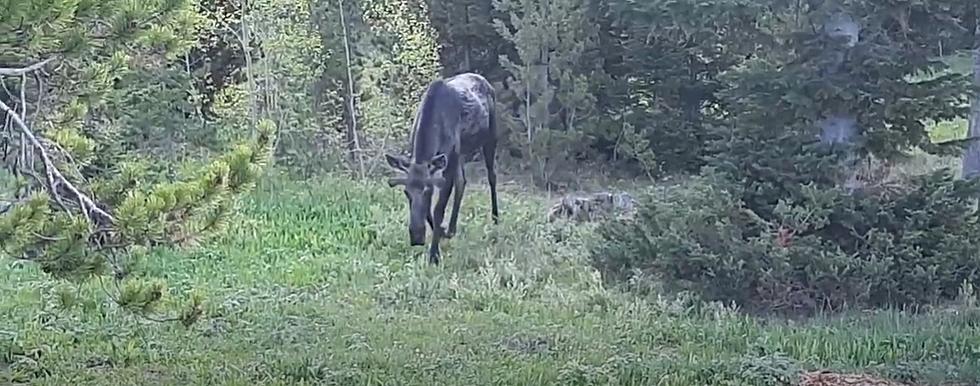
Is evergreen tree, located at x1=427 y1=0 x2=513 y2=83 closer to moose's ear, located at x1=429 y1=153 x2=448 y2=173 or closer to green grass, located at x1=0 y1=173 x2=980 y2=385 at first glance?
moose's ear, located at x1=429 y1=153 x2=448 y2=173

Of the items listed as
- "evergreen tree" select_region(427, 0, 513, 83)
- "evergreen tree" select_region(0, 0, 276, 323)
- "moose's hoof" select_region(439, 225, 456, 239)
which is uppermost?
"evergreen tree" select_region(0, 0, 276, 323)

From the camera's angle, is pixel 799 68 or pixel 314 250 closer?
pixel 799 68

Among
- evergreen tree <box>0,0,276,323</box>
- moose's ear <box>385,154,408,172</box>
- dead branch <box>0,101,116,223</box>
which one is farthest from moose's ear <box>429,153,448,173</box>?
dead branch <box>0,101,116,223</box>

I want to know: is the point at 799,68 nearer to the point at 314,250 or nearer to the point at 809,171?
the point at 809,171

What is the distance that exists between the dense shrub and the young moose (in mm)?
2151

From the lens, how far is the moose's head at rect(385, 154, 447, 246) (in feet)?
27.9

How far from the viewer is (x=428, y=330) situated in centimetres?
637

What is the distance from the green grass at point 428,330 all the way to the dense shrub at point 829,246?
0.25 metres

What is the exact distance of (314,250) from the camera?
8898 mm

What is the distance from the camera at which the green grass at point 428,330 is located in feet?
17.6

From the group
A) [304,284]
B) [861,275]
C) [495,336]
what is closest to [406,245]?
[304,284]

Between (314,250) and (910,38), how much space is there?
4353 mm

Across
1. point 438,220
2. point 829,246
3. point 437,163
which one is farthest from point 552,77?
point 829,246

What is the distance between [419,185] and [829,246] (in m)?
2.98
